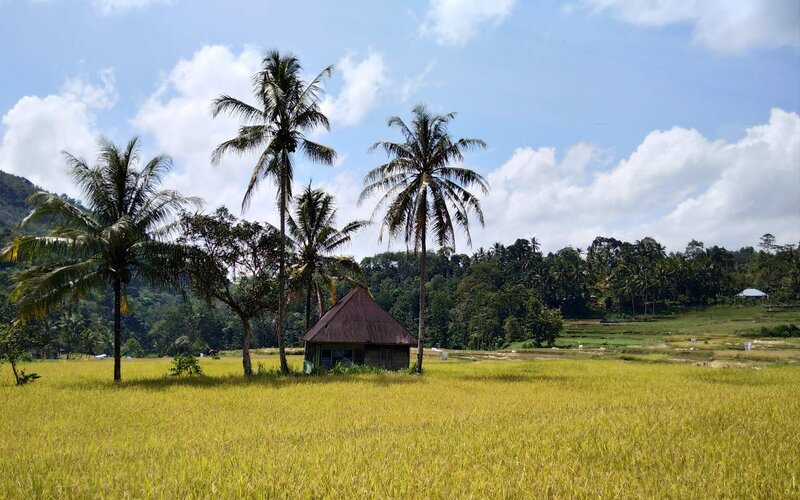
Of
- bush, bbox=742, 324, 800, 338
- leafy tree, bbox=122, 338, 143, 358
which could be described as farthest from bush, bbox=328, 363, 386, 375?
leafy tree, bbox=122, 338, 143, 358

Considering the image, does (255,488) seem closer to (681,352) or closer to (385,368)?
(385,368)

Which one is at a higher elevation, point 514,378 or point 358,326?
point 358,326

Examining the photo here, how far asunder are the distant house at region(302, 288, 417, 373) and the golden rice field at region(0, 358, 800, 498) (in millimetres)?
9033

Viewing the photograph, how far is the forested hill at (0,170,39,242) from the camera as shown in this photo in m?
141

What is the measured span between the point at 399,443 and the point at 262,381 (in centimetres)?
1205

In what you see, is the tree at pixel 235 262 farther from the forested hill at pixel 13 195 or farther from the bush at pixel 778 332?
the forested hill at pixel 13 195

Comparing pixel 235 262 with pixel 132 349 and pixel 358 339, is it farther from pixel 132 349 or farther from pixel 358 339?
pixel 132 349

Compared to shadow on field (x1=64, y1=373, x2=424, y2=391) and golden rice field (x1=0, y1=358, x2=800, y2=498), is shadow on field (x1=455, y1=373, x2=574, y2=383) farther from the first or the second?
golden rice field (x1=0, y1=358, x2=800, y2=498)

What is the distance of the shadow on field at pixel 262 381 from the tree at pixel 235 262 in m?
2.54

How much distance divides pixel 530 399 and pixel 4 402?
13549 millimetres

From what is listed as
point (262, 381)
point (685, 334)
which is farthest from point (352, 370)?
point (685, 334)

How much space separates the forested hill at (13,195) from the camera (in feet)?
462

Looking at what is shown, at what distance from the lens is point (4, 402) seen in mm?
13992

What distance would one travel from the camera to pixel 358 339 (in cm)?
2542
